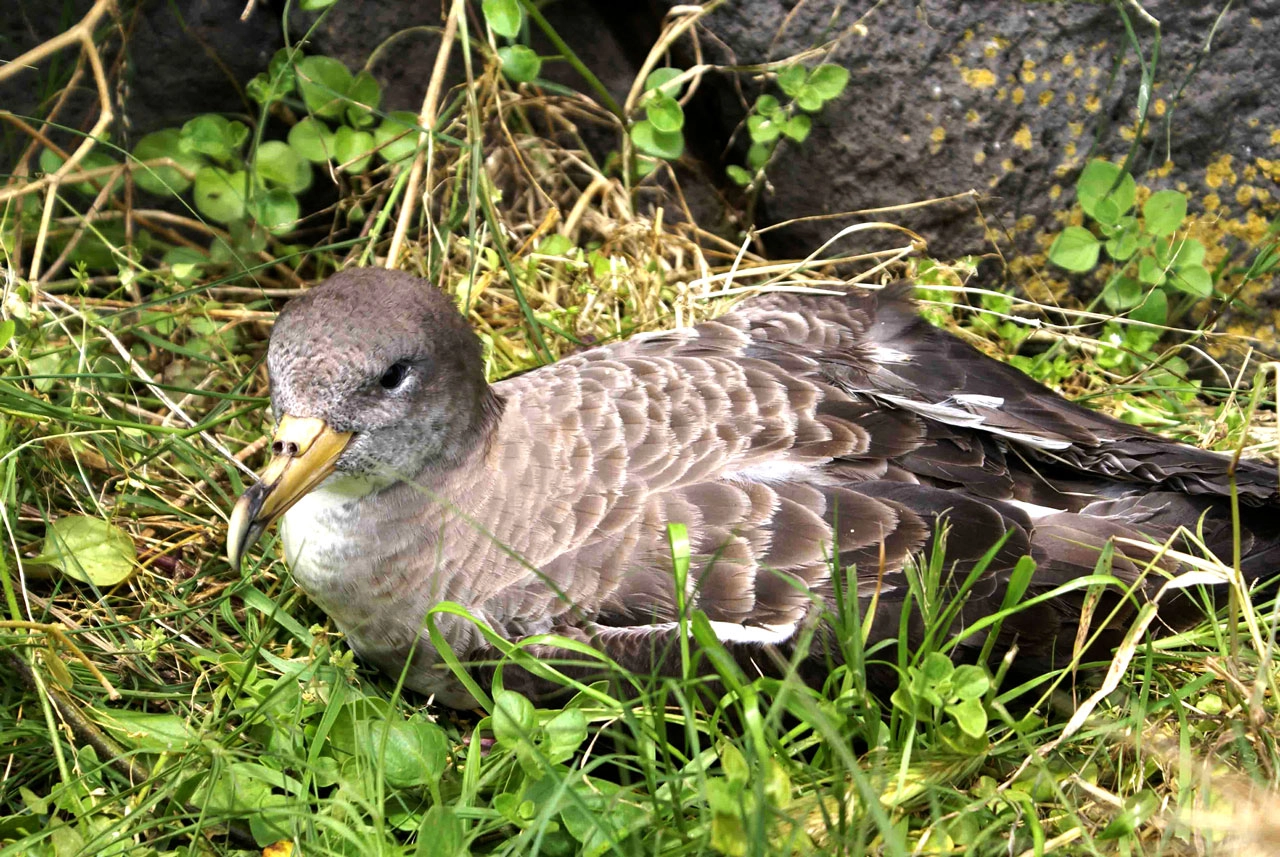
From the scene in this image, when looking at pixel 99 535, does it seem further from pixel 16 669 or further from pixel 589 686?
pixel 589 686

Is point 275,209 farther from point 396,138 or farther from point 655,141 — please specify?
point 655,141

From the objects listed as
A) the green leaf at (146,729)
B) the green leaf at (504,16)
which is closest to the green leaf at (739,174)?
the green leaf at (504,16)

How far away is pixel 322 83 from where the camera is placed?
3678mm

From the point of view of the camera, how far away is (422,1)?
3.95 meters

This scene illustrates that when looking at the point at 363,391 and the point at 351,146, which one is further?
the point at 351,146

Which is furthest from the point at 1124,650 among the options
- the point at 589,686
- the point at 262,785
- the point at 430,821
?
the point at 262,785

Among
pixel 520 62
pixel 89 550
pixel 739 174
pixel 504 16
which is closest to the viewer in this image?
pixel 89 550

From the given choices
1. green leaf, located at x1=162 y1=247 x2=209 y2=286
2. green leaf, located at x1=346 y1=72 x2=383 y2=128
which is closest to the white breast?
green leaf, located at x1=162 y1=247 x2=209 y2=286

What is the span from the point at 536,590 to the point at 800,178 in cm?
196

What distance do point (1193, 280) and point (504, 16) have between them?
2.16m

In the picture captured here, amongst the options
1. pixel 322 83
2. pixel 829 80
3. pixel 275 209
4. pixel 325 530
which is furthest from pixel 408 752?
pixel 829 80

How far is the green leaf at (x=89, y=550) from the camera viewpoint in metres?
2.99

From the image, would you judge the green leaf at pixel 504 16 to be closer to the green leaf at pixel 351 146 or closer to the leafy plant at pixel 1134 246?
the green leaf at pixel 351 146

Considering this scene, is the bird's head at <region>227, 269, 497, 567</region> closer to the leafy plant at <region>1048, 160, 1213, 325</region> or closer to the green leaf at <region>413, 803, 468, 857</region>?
the green leaf at <region>413, 803, 468, 857</region>
